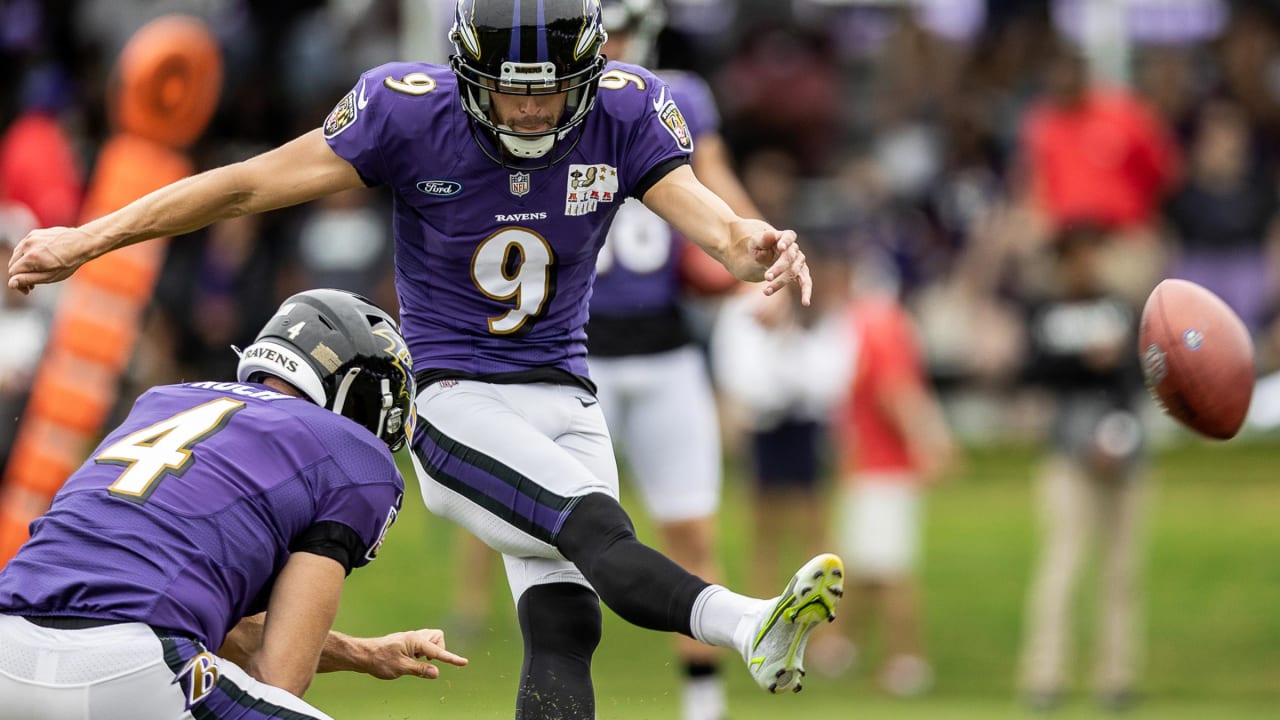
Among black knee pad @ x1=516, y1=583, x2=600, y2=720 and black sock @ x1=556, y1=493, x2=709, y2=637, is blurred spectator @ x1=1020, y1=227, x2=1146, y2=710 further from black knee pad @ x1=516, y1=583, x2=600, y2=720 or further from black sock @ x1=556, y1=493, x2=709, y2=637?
black sock @ x1=556, y1=493, x2=709, y2=637

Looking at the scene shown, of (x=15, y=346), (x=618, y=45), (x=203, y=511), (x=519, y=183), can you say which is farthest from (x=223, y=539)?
(x=15, y=346)

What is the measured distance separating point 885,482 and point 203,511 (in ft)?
25.6

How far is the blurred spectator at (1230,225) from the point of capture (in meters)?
14.8

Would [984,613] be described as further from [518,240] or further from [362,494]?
[362,494]

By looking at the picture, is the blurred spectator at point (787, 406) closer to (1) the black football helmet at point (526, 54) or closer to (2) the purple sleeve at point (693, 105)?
(2) the purple sleeve at point (693, 105)

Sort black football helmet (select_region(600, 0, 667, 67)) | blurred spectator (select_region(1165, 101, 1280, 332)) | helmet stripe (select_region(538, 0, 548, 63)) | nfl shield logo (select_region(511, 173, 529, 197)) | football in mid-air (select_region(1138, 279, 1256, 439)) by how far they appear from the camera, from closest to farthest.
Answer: helmet stripe (select_region(538, 0, 548, 63)), nfl shield logo (select_region(511, 173, 529, 197)), football in mid-air (select_region(1138, 279, 1256, 439)), black football helmet (select_region(600, 0, 667, 67)), blurred spectator (select_region(1165, 101, 1280, 332))

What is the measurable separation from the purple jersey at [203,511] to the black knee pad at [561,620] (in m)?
0.83

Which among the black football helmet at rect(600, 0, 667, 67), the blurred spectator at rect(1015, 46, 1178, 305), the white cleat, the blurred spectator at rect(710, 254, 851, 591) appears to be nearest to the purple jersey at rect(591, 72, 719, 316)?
the black football helmet at rect(600, 0, 667, 67)

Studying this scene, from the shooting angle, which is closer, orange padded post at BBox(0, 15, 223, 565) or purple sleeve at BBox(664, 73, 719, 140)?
purple sleeve at BBox(664, 73, 719, 140)

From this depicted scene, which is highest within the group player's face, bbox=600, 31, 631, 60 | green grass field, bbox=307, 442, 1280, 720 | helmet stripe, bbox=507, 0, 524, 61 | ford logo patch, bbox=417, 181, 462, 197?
helmet stripe, bbox=507, 0, 524, 61

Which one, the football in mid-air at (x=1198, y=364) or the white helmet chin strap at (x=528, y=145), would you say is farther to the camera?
the football in mid-air at (x=1198, y=364)

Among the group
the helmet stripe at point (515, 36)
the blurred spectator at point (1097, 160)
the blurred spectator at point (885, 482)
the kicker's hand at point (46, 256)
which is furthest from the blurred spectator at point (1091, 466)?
the kicker's hand at point (46, 256)

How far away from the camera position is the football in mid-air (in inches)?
242

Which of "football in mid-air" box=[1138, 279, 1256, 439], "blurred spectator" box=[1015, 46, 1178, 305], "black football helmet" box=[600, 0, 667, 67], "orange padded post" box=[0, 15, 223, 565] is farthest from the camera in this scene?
"blurred spectator" box=[1015, 46, 1178, 305]
